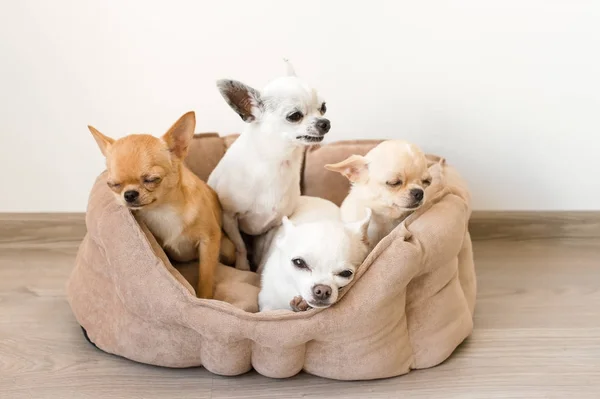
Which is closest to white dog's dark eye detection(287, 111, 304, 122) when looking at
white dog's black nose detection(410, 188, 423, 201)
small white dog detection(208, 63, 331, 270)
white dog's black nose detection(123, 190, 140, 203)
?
small white dog detection(208, 63, 331, 270)

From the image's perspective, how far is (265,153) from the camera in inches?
78.0

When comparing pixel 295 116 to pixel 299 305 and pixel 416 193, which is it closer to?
pixel 416 193

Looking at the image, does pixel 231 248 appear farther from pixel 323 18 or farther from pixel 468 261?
pixel 323 18

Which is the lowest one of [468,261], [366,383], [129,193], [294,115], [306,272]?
[366,383]

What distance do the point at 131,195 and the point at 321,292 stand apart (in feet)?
1.90

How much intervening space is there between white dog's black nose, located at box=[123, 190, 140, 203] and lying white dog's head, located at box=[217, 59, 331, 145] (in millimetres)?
433

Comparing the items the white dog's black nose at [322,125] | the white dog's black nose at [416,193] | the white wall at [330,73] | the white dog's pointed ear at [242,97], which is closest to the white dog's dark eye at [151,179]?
the white dog's pointed ear at [242,97]

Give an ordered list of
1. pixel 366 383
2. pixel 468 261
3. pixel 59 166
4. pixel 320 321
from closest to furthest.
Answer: pixel 320 321, pixel 366 383, pixel 468 261, pixel 59 166

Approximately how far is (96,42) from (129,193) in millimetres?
1042

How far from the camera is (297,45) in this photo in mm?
2486

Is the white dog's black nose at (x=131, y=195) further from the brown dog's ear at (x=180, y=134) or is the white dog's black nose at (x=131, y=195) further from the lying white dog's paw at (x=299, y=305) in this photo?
the lying white dog's paw at (x=299, y=305)

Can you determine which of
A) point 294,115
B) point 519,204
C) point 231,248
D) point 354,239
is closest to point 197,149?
point 231,248

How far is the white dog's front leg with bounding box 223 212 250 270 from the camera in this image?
2135 mm

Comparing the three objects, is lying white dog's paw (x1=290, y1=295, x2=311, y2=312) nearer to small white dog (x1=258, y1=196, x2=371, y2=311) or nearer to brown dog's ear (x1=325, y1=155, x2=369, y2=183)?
small white dog (x1=258, y1=196, x2=371, y2=311)
